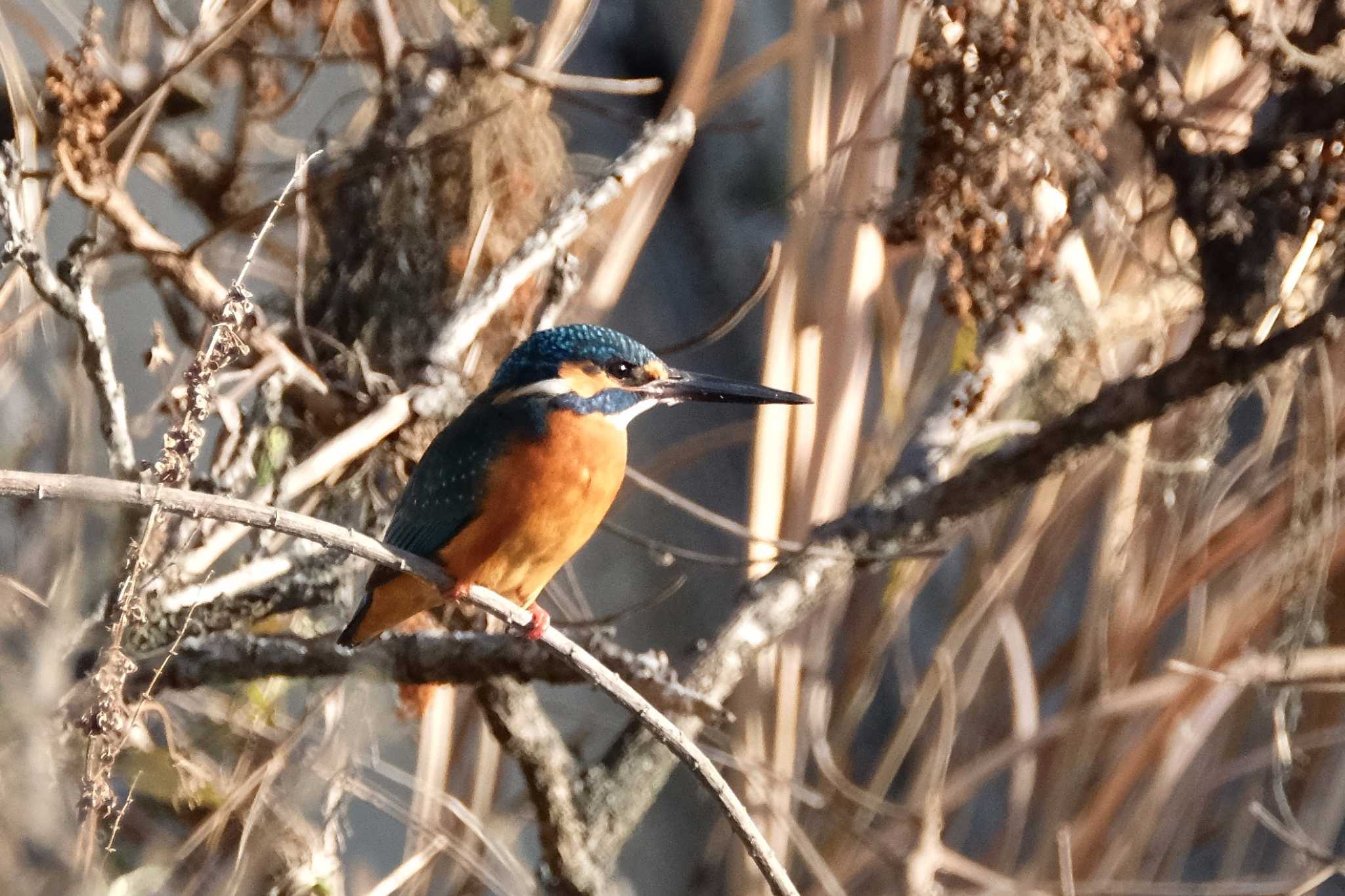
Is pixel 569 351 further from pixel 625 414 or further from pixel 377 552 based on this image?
pixel 377 552

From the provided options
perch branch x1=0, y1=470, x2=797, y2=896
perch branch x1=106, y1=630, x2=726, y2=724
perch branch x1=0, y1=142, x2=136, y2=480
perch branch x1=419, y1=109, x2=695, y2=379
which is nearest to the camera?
perch branch x1=0, y1=470, x2=797, y2=896

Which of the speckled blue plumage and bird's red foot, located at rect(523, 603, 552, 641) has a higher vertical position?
the speckled blue plumage

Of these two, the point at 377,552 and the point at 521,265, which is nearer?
the point at 377,552

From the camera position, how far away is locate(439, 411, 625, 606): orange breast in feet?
4.63

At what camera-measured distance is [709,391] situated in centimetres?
142

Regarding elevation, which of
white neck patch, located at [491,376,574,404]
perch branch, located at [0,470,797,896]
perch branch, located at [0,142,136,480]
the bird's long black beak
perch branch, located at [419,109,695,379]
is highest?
perch branch, located at [419,109,695,379]

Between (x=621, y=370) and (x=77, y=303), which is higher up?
(x=621, y=370)

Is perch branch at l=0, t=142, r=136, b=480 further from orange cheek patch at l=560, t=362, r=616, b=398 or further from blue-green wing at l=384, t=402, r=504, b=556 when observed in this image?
orange cheek patch at l=560, t=362, r=616, b=398

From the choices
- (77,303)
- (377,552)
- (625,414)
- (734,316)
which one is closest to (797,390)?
(734,316)

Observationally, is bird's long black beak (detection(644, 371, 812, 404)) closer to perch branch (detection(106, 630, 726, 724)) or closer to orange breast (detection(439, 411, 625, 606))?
orange breast (detection(439, 411, 625, 606))

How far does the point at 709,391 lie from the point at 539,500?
0.23m

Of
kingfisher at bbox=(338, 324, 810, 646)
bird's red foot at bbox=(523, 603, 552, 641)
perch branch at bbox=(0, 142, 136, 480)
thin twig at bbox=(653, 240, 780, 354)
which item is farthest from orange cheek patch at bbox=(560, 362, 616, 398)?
perch branch at bbox=(0, 142, 136, 480)

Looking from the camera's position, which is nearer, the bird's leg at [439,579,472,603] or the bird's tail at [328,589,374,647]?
the bird's leg at [439,579,472,603]

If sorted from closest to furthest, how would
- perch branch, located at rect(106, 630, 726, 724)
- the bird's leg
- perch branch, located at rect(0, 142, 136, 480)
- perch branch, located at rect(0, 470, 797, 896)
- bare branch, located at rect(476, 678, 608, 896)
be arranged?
perch branch, located at rect(0, 470, 797, 896)
the bird's leg
perch branch, located at rect(0, 142, 136, 480)
perch branch, located at rect(106, 630, 726, 724)
bare branch, located at rect(476, 678, 608, 896)
